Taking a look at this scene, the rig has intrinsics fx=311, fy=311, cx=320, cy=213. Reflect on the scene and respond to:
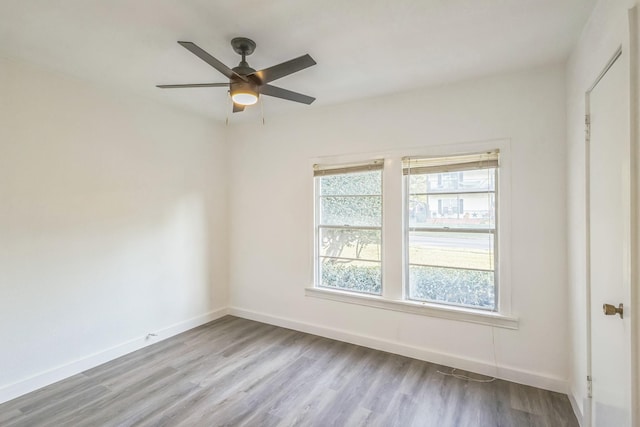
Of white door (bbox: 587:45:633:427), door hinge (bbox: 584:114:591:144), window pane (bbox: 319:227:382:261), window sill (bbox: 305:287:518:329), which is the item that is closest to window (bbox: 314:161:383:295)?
window pane (bbox: 319:227:382:261)

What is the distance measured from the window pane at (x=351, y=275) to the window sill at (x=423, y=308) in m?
0.09

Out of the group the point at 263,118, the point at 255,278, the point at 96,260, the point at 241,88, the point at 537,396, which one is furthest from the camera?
the point at 255,278

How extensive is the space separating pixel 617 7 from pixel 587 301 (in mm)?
1603

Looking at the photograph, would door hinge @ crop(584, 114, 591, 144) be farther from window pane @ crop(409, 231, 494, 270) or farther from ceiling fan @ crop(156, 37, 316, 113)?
ceiling fan @ crop(156, 37, 316, 113)

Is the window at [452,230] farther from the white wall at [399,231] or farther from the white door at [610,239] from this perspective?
the white door at [610,239]

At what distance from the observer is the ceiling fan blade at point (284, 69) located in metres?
1.93

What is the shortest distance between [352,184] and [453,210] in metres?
1.08

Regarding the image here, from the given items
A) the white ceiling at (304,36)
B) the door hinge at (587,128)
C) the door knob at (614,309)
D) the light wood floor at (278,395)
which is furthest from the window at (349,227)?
the door knob at (614,309)

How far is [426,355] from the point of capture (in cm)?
295

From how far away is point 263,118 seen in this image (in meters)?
3.84

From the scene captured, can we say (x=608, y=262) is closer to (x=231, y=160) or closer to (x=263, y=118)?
(x=263, y=118)

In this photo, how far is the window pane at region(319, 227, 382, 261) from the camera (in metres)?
3.33

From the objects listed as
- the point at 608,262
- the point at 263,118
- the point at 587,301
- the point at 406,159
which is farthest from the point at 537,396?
the point at 263,118

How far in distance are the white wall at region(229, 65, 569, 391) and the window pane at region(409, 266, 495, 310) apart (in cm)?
20
